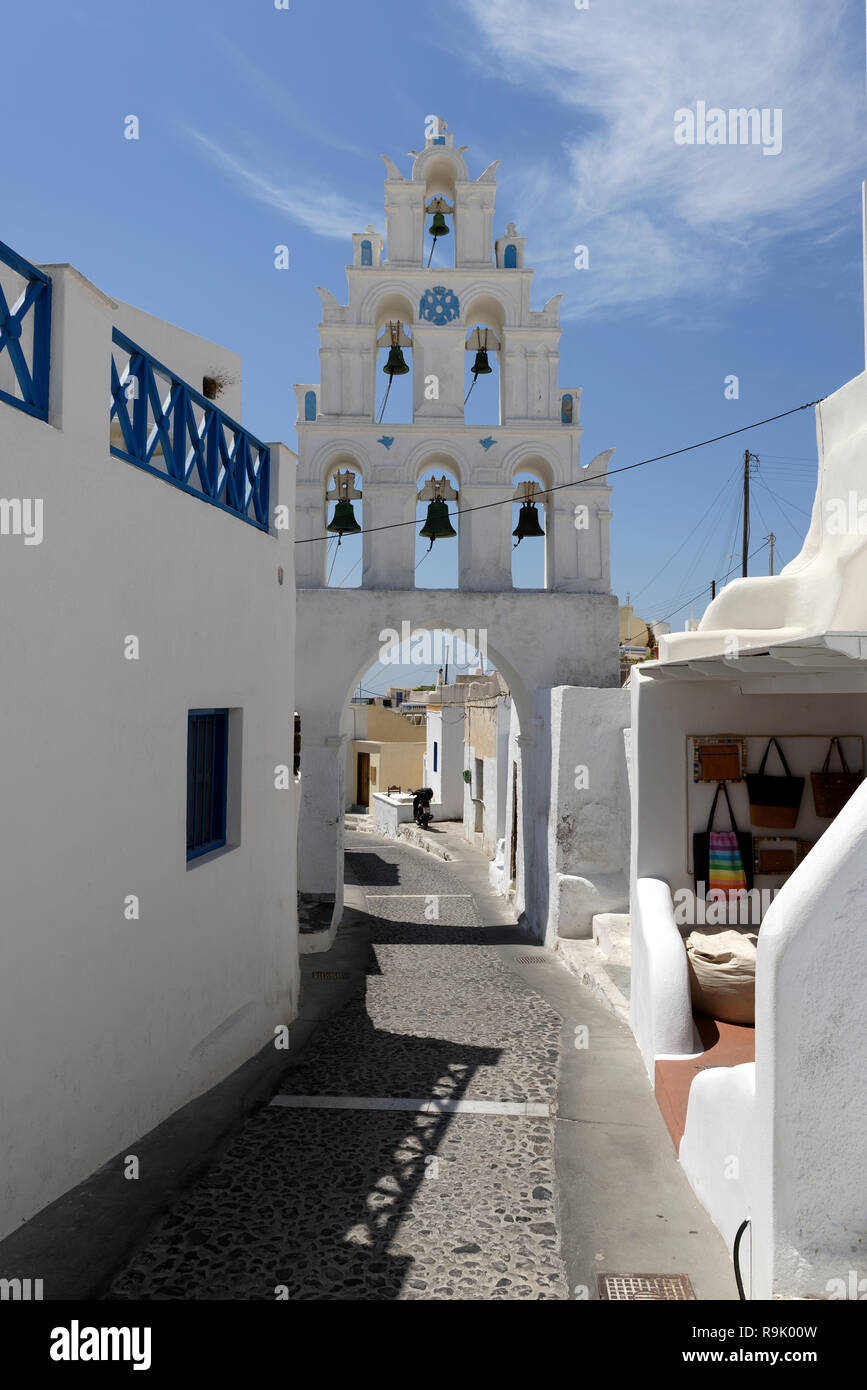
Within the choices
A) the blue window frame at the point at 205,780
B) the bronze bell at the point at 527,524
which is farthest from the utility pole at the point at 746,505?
the blue window frame at the point at 205,780

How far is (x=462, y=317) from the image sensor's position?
13.3 meters

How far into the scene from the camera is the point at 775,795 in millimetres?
7129

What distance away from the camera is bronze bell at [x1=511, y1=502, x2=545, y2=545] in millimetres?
13859

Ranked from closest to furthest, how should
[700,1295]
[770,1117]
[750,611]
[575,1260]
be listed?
[770,1117], [700,1295], [575,1260], [750,611]

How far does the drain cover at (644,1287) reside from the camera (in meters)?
3.80

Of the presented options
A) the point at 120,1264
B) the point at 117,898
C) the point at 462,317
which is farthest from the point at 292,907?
the point at 462,317

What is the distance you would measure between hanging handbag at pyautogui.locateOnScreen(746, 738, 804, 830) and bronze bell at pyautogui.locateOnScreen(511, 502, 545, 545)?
7319 mm

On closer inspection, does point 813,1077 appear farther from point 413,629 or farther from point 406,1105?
point 413,629

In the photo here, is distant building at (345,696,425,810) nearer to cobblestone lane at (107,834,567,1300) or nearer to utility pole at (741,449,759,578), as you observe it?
utility pole at (741,449,759,578)

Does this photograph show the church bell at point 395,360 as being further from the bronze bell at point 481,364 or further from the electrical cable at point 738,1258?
the electrical cable at point 738,1258

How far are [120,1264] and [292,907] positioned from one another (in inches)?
176

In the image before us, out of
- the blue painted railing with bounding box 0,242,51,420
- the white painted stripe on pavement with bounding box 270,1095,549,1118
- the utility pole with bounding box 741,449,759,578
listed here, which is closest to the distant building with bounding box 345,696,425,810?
the utility pole with bounding box 741,449,759,578

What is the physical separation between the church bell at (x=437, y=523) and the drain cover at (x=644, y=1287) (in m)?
10.9
